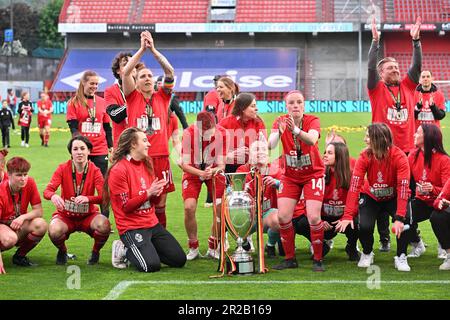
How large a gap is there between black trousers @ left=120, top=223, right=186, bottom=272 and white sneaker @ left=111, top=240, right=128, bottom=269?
0.11 m

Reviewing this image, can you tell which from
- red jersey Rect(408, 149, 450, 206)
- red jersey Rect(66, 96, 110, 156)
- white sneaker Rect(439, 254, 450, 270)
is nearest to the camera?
white sneaker Rect(439, 254, 450, 270)

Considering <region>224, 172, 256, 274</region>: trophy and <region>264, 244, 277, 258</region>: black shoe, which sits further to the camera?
<region>264, 244, 277, 258</region>: black shoe

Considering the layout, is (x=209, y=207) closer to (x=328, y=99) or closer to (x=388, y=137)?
(x=388, y=137)

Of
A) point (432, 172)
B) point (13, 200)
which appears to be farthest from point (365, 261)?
point (13, 200)

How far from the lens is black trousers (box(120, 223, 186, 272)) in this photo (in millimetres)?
8188

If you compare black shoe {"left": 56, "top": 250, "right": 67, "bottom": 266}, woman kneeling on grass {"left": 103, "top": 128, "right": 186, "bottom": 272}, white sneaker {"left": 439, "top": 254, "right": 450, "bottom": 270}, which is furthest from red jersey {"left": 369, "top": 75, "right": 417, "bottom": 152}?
black shoe {"left": 56, "top": 250, "right": 67, "bottom": 266}

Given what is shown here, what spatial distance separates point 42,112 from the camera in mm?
26875

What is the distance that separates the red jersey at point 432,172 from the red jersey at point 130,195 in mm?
2783

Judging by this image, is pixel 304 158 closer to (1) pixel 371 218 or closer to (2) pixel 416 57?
(1) pixel 371 218

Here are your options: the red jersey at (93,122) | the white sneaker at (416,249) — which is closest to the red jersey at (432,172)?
the white sneaker at (416,249)

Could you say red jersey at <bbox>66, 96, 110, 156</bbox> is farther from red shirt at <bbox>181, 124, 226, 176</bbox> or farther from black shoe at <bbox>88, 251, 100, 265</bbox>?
black shoe at <bbox>88, 251, 100, 265</bbox>

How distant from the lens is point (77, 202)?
868 cm

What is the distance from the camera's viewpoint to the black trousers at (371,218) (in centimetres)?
825

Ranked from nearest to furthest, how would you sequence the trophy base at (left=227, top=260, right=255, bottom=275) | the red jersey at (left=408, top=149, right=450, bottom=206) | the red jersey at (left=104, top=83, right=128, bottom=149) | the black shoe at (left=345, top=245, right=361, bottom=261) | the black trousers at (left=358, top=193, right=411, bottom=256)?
the trophy base at (left=227, top=260, right=255, bottom=275) → the black trousers at (left=358, top=193, right=411, bottom=256) → the red jersey at (left=408, top=149, right=450, bottom=206) → the black shoe at (left=345, top=245, right=361, bottom=261) → the red jersey at (left=104, top=83, right=128, bottom=149)
